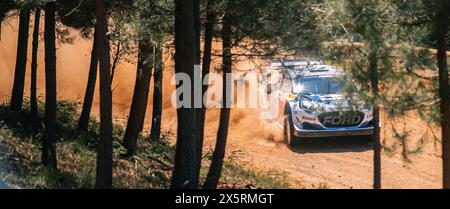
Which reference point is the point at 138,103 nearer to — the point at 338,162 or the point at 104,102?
the point at 104,102

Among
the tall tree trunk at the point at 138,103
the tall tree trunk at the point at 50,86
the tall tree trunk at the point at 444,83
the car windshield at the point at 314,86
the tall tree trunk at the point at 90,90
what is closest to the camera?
the tall tree trunk at the point at 444,83

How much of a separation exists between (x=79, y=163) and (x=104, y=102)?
3676mm

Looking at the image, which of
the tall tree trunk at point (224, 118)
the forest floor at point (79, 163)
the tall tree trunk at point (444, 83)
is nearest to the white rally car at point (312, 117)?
the forest floor at point (79, 163)

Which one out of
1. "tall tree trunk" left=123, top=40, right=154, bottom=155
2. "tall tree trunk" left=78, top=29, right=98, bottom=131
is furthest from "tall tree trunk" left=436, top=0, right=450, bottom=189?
"tall tree trunk" left=78, top=29, right=98, bottom=131

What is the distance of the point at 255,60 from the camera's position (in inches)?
471

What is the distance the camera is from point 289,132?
18.2 meters

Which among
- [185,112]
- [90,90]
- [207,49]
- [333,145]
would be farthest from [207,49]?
[333,145]

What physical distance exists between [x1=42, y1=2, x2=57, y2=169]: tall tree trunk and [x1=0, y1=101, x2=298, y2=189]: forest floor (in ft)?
0.88

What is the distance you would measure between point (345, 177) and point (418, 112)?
680 centimetres

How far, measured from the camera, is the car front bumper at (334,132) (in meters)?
17.3

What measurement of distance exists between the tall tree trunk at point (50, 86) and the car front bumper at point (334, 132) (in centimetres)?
698

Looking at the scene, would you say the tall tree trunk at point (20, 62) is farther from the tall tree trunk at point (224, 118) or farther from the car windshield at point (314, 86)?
the car windshield at point (314, 86)

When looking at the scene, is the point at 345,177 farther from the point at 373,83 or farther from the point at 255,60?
the point at 373,83
